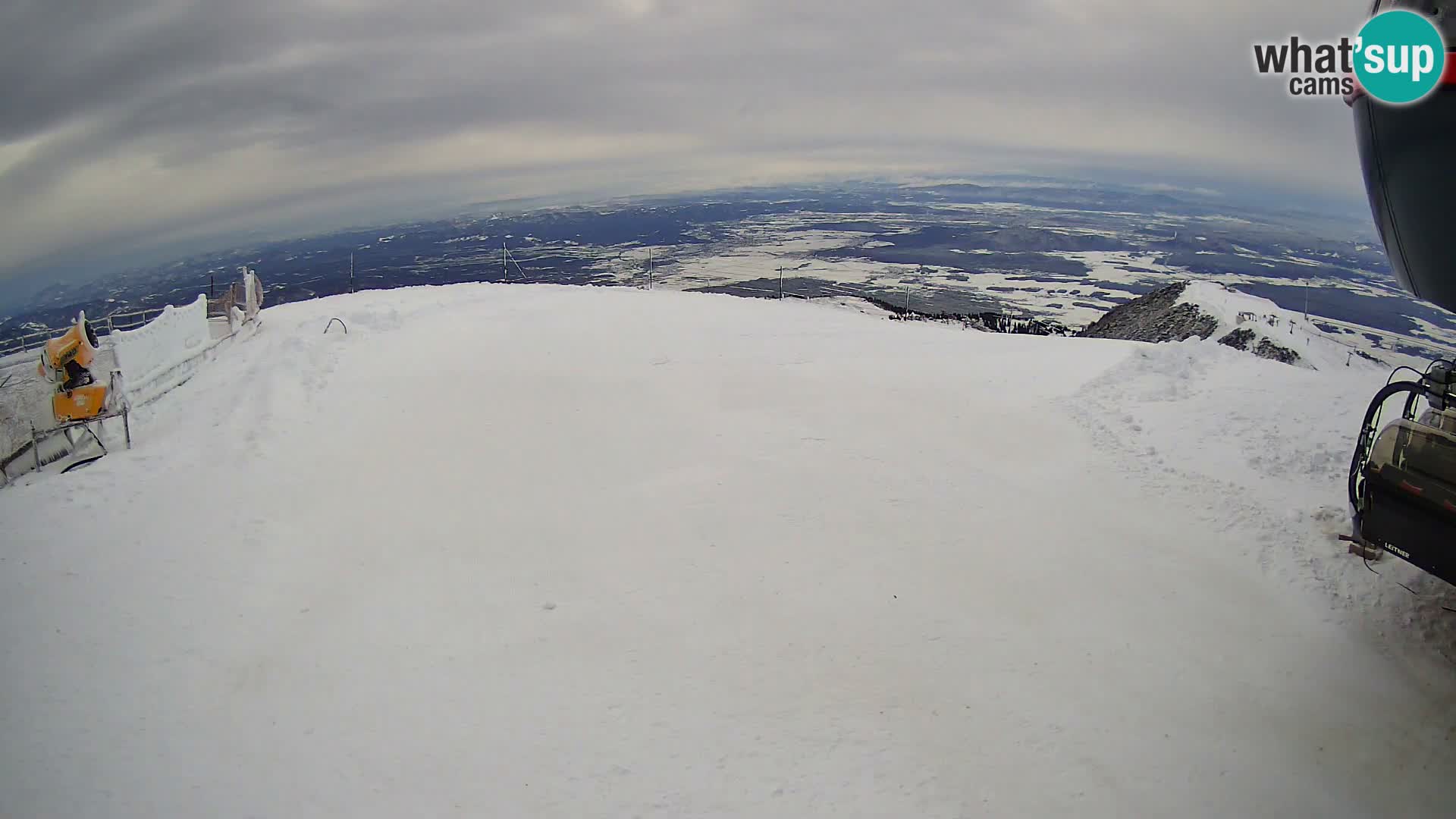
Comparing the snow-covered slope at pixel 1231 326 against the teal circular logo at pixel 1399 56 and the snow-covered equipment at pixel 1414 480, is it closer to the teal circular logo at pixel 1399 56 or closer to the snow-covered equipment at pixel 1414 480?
the snow-covered equipment at pixel 1414 480

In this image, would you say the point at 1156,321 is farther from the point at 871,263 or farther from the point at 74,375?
the point at 871,263

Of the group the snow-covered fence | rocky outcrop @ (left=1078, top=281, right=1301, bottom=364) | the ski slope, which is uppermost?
the snow-covered fence

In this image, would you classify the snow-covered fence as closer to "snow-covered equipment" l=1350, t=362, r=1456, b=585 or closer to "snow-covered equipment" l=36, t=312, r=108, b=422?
"snow-covered equipment" l=36, t=312, r=108, b=422

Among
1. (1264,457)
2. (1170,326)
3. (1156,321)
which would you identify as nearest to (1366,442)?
(1264,457)

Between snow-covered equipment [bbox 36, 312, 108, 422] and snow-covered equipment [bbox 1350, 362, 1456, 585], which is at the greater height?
snow-covered equipment [bbox 36, 312, 108, 422]

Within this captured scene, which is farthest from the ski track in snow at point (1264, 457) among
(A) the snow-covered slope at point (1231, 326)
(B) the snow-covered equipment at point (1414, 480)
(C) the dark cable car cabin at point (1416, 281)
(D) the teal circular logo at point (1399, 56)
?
(A) the snow-covered slope at point (1231, 326)

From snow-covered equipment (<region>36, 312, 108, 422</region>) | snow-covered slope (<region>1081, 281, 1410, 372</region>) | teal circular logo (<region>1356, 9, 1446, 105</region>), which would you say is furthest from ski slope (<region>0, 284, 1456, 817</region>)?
snow-covered slope (<region>1081, 281, 1410, 372</region>)

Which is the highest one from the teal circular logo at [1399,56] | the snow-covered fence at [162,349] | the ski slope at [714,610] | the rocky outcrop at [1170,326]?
the teal circular logo at [1399,56]
